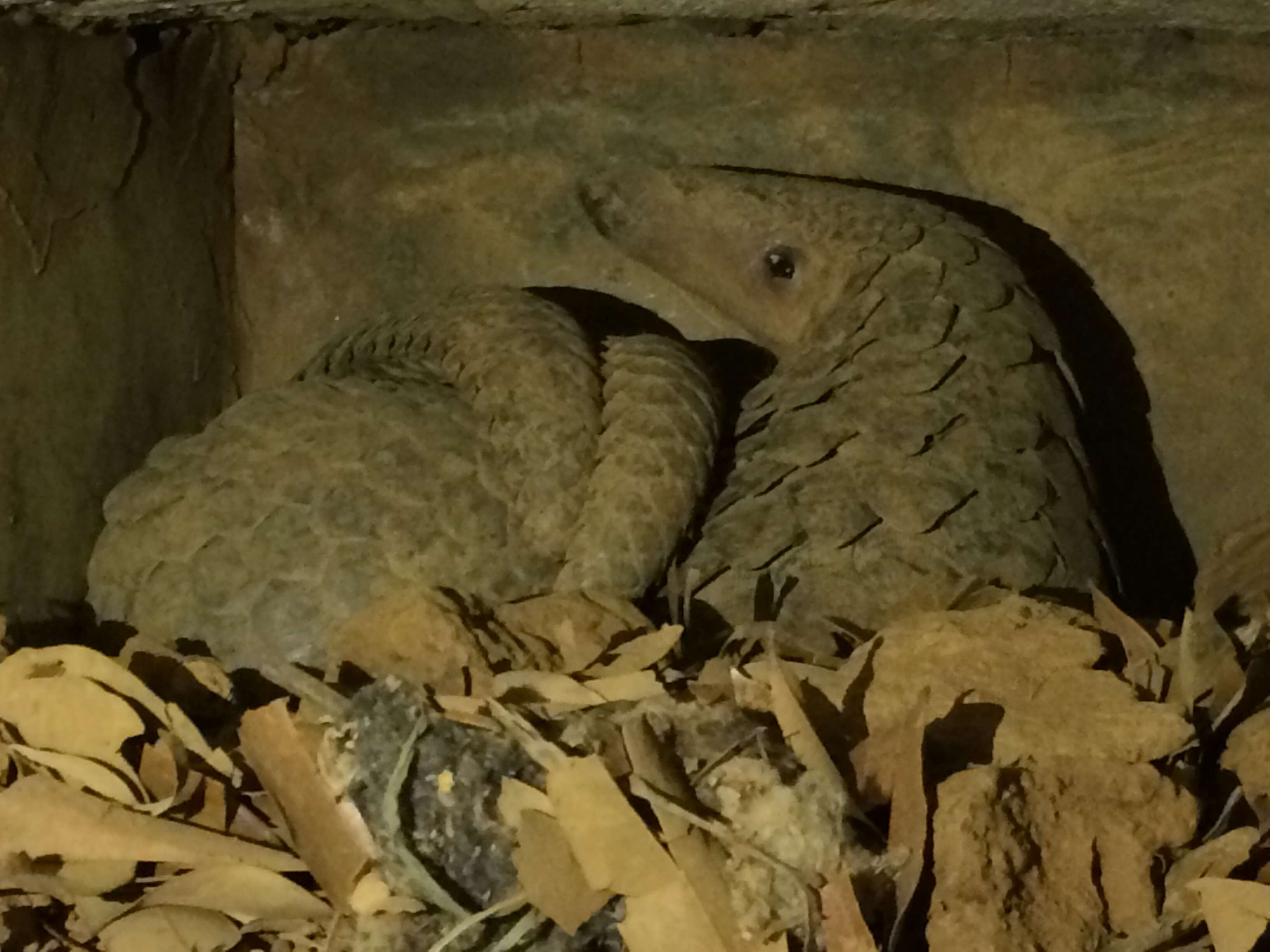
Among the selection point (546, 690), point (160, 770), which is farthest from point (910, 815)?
point (160, 770)

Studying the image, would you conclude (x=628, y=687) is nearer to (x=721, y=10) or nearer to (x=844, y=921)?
(x=844, y=921)

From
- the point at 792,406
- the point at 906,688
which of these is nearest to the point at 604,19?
the point at 792,406

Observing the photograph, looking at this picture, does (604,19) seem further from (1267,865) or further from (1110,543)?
(1267,865)

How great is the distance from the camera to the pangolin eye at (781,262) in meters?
1.31

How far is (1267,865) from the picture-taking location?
763 millimetres

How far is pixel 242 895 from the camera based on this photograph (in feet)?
2.60

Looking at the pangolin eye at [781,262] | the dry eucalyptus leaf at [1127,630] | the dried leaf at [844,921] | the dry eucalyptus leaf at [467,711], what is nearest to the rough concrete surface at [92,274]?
the dry eucalyptus leaf at [467,711]

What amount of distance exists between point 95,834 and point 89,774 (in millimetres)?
46

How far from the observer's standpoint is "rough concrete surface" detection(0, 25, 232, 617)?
43.4 inches

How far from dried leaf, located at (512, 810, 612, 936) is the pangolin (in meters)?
0.33

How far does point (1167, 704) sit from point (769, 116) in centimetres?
78

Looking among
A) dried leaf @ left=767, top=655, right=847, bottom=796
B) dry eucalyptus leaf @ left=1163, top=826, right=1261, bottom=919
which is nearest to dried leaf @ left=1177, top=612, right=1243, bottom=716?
dry eucalyptus leaf @ left=1163, top=826, right=1261, bottom=919

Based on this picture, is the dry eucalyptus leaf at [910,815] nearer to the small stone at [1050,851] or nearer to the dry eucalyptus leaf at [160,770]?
the small stone at [1050,851]

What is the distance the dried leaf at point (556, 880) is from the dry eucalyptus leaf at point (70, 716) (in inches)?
11.2
